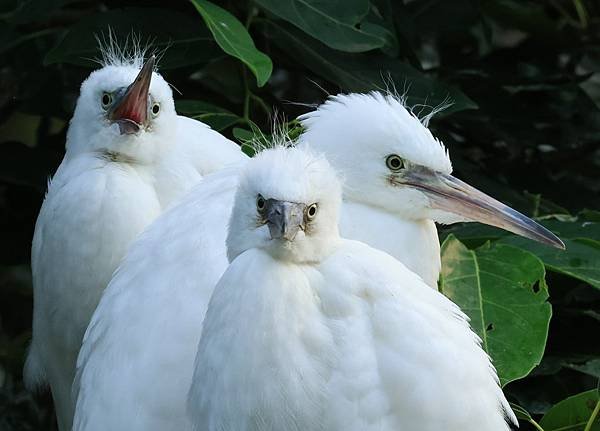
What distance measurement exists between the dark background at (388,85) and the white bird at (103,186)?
0.65ft

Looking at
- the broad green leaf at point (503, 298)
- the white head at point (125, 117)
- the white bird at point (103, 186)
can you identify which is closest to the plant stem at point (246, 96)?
the white bird at point (103, 186)

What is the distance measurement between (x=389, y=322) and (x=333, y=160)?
557 millimetres

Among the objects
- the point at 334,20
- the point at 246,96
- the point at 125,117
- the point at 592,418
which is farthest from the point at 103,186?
the point at 592,418

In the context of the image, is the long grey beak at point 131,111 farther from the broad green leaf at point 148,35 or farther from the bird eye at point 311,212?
the bird eye at point 311,212

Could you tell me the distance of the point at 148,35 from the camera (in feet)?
11.3

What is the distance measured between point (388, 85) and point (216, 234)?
0.91 meters

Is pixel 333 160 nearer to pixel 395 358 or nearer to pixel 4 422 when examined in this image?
pixel 395 358

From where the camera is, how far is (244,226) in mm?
2238

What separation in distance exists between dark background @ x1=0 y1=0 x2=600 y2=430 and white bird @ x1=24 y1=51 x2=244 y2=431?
197 millimetres

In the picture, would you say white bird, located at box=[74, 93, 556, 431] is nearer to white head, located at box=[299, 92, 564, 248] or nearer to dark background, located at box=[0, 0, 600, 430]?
white head, located at box=[299, 92, 564, 248]

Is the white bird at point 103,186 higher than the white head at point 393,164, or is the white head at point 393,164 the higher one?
the white head at point 393,164

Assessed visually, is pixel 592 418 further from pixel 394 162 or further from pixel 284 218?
pixel 284 218

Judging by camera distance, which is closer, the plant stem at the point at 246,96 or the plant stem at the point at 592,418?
the plant stem at the point at 592,418

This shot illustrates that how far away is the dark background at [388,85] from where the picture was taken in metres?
3.37
